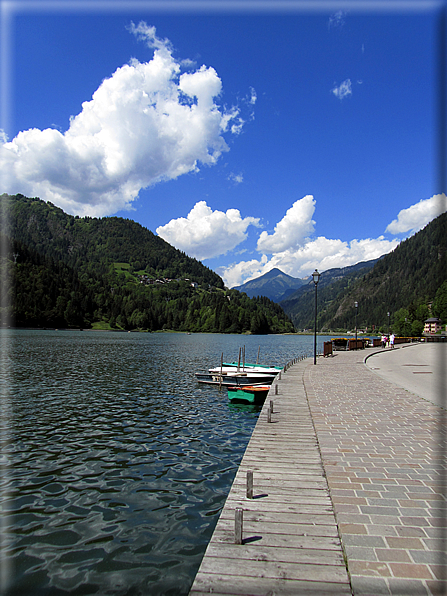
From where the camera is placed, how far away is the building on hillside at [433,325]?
334 feet

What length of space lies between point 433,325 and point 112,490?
11105 cm

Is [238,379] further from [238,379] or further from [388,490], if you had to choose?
[388,490]

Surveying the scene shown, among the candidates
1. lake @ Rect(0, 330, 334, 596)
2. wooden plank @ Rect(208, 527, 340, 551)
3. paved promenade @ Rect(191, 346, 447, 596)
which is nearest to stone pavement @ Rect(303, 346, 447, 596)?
paved promenade @ Rect(191, 346, 447, 596)

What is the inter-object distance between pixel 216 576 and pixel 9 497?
25.6 ft

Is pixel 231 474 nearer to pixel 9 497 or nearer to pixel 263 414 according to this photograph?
pixel 263 414

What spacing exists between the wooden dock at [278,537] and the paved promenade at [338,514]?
16 mm

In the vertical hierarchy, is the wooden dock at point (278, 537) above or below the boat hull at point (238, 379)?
above

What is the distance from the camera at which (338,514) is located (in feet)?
20.5

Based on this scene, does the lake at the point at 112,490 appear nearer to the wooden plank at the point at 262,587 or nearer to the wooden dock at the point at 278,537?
the wooden dock at the point at 278,537

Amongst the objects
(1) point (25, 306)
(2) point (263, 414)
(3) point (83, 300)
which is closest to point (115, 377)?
(2) point (263, 414)

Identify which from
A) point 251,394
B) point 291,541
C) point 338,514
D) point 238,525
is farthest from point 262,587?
point 251,394

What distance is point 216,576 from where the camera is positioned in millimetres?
4812

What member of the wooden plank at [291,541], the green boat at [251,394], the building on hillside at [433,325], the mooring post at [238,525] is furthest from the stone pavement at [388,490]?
the building on hillside at [433,325]

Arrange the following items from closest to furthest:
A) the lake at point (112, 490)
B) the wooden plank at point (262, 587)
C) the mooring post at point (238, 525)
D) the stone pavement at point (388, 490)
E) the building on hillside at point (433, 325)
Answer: the wooden plank at point (262, 587)
the stone pavement at point (388, 490)
the mooring post at point (238, 525)
the lake at point (112, 490)
the building on hillside at point (433, 325)
